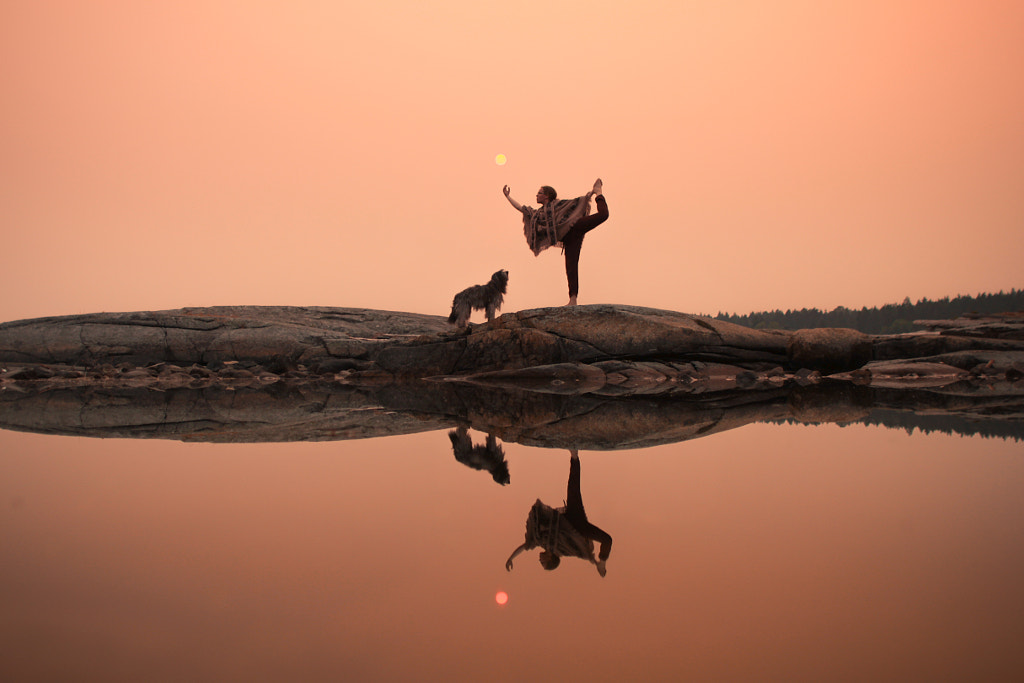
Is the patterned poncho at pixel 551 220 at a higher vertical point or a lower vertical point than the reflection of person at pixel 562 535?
higher

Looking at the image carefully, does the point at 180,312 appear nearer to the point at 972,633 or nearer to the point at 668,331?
the point at 668,331

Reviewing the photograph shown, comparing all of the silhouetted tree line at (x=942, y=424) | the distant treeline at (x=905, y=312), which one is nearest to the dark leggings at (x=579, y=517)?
the silhouetted tree line at (x=942, y=424)

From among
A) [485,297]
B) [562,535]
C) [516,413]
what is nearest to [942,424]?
[516,413]

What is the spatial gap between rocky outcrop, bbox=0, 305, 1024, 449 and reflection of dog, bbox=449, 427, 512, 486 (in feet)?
1.16

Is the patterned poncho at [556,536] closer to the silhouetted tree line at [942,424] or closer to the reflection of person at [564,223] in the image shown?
the silhouetted tree line at [942,424]

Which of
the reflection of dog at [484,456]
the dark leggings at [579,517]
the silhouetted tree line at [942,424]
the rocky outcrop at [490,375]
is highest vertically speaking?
the rocky outcrop at [490,375]

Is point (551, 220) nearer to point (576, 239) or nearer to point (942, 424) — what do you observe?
point (576, 239)

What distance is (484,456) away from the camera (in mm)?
3320

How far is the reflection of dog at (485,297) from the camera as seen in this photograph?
11438 mm

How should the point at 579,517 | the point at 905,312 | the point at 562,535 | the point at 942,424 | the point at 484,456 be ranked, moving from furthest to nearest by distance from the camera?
the point at 905,312 → the point at 942,424 → the point at 484,456 → the point at 579,517 → the point at 562,535

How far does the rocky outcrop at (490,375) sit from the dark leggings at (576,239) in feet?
2.20

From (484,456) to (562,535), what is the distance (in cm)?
150

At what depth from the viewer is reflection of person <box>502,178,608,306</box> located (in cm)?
1036

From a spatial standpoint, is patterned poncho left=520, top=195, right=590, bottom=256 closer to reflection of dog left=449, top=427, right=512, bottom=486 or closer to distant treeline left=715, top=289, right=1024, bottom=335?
reflection of dog left=449, top=427, right=512, bottom=486
